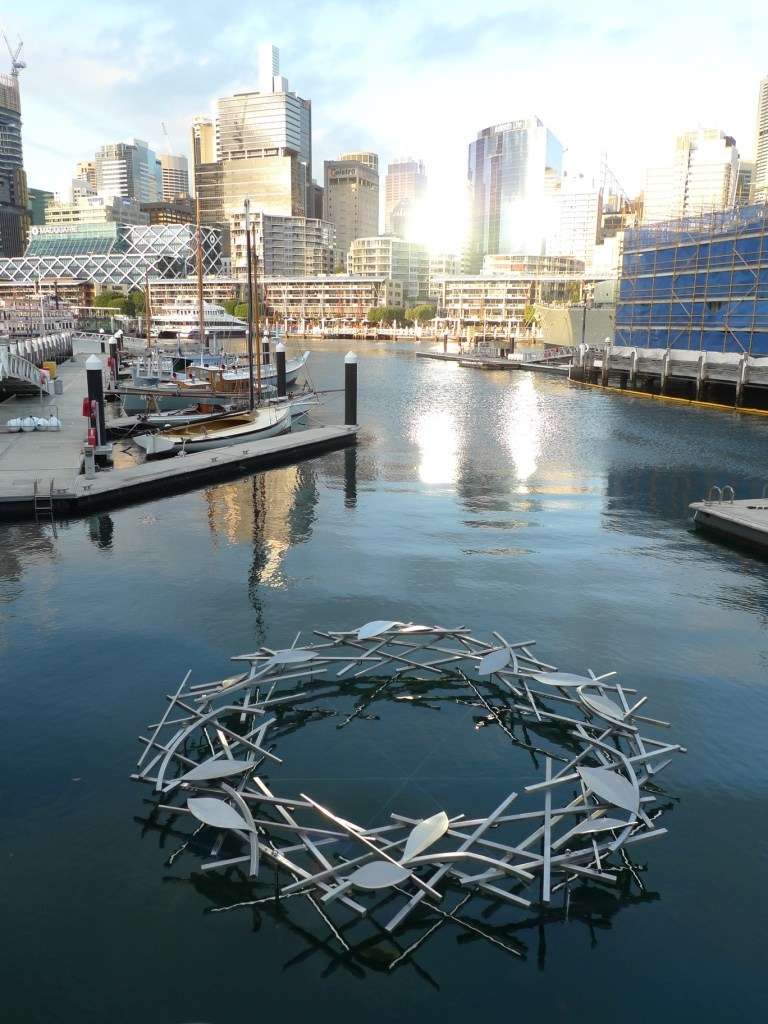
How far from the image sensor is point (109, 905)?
9727mm

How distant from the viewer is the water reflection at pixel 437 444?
121ft

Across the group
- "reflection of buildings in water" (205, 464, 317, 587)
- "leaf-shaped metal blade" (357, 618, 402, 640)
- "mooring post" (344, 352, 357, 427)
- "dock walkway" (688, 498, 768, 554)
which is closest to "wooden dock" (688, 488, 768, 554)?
"dock walkway" (688, 498, 768, 554)

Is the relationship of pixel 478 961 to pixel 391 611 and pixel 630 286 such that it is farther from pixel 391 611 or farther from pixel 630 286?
pixel 630 286

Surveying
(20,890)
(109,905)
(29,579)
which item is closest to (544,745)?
(109,905)

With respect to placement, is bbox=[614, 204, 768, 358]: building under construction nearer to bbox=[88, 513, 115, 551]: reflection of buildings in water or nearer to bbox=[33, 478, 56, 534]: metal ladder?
bbox=[88, 513, 115, 551]: reflection of buildings in water

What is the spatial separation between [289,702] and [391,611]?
469 cm

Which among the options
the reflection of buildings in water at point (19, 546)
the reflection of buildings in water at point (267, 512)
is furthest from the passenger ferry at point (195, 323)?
the reflection of buildings in water at point (19, 546)

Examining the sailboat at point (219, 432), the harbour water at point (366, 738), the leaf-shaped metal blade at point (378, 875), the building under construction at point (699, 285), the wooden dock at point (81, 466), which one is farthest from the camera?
the building under construction at point (699, 285)

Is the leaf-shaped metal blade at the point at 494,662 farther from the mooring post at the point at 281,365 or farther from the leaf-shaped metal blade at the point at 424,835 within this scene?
the mooring post at the point at 281,365

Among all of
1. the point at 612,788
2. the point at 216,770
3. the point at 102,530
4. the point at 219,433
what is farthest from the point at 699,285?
the point at 216,770

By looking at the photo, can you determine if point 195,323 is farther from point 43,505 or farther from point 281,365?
point 43,505

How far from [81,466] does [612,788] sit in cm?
2592

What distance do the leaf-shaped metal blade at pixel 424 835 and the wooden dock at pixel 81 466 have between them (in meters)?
20.0

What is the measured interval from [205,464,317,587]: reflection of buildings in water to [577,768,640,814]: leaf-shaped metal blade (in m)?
11.6
